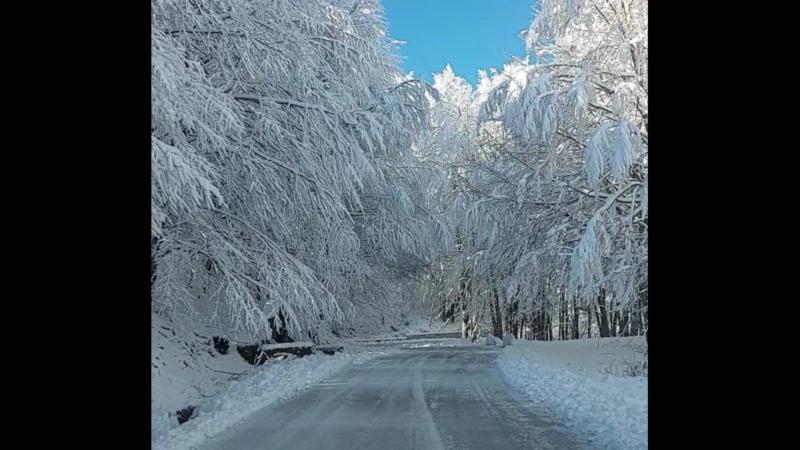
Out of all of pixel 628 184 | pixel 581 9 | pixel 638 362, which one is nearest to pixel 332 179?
pixel 628 184

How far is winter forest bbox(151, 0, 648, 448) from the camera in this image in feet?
31.0

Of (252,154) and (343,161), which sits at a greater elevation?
(343,161)

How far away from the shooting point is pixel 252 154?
11.1 meters

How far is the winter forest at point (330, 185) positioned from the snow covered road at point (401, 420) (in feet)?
0.74

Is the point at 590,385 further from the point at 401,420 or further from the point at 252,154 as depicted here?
the point at 252,154

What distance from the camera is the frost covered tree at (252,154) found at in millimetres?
8922

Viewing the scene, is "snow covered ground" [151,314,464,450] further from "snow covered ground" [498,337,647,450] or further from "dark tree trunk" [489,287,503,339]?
"dark tree trunk" [489,287,503,339]

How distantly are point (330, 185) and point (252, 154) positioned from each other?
1.90m

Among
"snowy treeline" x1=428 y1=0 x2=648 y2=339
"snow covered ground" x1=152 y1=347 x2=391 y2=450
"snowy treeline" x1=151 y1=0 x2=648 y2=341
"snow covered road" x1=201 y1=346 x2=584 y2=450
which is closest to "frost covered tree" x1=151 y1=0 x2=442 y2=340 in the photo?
"snowy treeline" x1=151 y1=0 x2=648 y2=341

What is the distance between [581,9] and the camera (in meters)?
15.4

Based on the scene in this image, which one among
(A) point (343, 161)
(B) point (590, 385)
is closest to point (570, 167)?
(B) point (590, 385)

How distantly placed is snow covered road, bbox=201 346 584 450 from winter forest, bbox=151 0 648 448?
0.23 m
